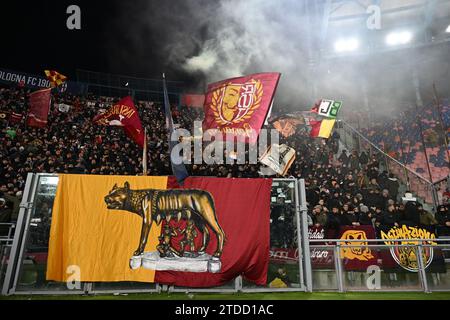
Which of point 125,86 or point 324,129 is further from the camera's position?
point 125,86

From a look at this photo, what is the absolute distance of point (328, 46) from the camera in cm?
2806

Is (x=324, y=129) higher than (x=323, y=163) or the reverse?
higher

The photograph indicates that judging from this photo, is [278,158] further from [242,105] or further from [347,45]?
[347,45]

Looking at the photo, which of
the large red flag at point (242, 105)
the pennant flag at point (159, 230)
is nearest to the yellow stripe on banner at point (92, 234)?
the pennant flag at point (159, 230)

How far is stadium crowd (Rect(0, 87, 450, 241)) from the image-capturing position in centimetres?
975

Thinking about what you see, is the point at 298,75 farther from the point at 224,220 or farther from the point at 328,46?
the point at 224,220

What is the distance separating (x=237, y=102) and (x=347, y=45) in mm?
23666

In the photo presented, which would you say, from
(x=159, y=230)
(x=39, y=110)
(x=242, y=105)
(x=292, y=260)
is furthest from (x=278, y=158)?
(x=39, y=110)

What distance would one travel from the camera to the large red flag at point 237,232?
262 inches

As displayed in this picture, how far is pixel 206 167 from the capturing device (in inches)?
532

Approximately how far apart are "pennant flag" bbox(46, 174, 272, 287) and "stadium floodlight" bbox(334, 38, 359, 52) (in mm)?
24171

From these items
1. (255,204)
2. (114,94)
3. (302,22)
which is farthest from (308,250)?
(114,94)

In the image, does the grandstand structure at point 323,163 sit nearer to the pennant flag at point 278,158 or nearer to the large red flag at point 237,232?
the large red flag at point 237,232

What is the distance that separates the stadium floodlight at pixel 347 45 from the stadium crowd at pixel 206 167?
42.7ft
